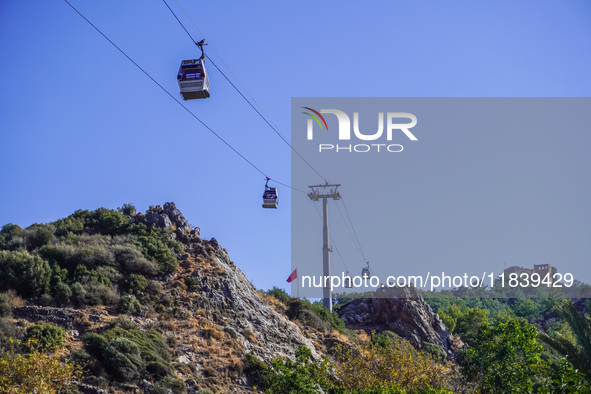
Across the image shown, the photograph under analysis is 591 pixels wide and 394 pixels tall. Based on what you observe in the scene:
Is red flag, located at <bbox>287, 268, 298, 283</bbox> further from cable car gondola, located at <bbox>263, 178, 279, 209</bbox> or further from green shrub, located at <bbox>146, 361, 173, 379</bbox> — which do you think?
green shrub, located at <bbox>146, 361, 173, 379</bbox>

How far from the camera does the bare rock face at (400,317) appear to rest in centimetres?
4962

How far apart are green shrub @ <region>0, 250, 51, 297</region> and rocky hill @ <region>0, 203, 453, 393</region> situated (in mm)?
59

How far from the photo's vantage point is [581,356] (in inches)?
811

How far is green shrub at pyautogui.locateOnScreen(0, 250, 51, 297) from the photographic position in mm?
29844

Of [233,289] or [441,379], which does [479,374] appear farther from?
[233,289]

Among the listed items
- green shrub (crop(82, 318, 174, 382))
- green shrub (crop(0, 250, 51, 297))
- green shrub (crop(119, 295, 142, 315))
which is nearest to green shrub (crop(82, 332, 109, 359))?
green shrub (crop(82, 318, 174, 382))

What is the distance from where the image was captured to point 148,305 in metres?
32.0

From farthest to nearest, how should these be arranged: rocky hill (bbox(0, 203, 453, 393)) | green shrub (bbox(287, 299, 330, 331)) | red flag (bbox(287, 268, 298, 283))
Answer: red flag (bbox(287, 268, 298, 283)) → green shrub (bbox(287, 299, 330, 331)) → rocky hill (bbox(0, 203, 453, 393))

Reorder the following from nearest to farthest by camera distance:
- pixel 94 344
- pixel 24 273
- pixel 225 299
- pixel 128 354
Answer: pixel 128 354 < pixel 94 344 < pixel 24 273 < pixel 225 299

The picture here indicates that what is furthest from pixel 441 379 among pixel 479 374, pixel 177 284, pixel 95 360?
pixel 177 284

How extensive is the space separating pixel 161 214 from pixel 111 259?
799cm

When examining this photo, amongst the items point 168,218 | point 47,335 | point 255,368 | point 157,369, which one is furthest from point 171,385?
point 168,218

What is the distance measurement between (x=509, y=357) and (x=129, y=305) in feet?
60.2

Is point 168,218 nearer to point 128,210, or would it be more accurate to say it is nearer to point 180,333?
point 128,210
